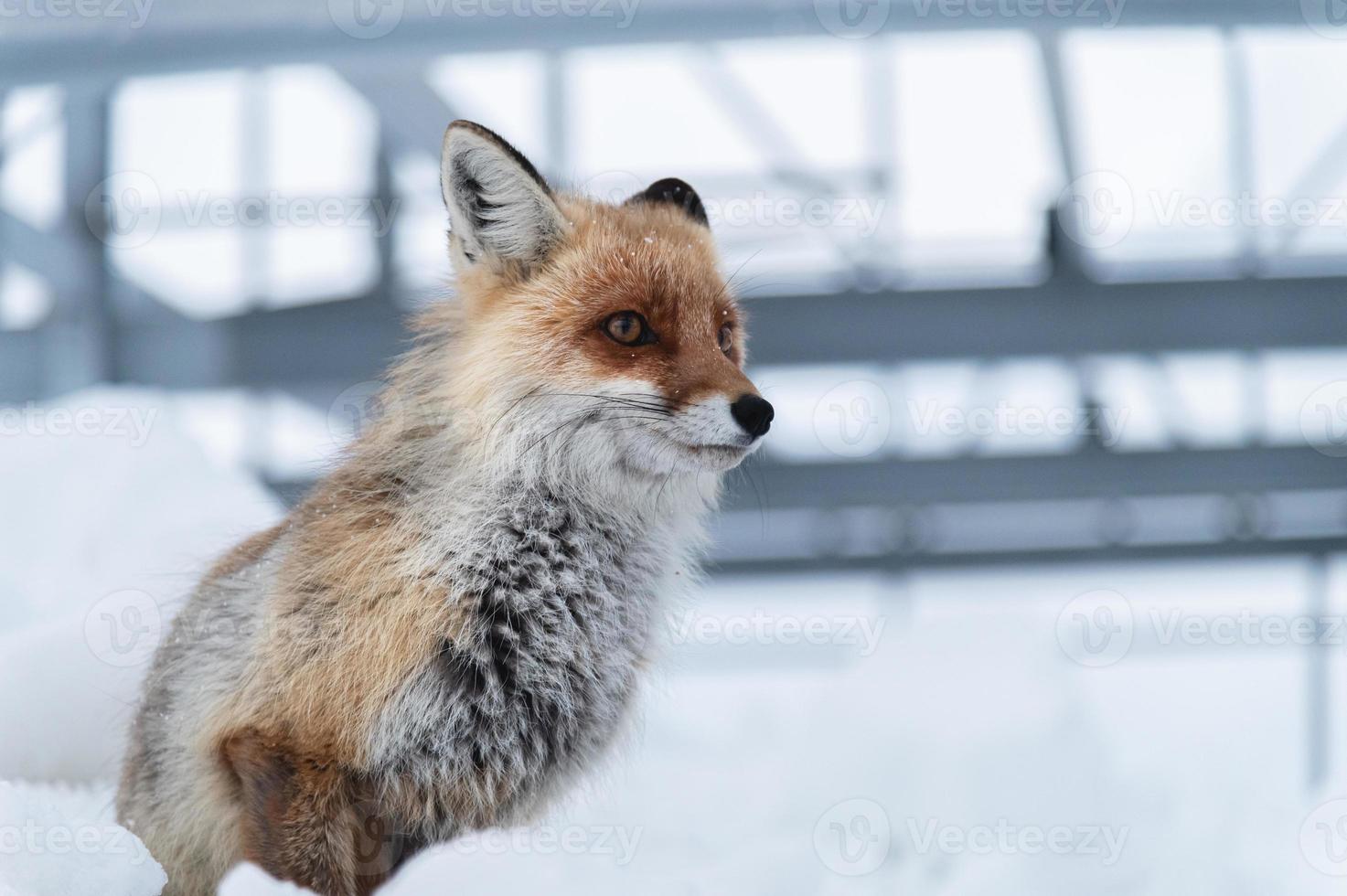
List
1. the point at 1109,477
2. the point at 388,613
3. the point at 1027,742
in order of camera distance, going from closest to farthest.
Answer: the point at 388,613 < the point at 1027,742 < the point at 1109,477

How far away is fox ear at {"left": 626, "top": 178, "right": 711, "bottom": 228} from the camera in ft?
9.20

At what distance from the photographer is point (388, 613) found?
1.94 meters

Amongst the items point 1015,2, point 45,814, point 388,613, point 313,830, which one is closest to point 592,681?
point 388,613

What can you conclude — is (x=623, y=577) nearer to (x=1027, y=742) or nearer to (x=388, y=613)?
(x=388, y=613)

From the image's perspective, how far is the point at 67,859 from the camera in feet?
6.20

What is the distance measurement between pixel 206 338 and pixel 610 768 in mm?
4365
